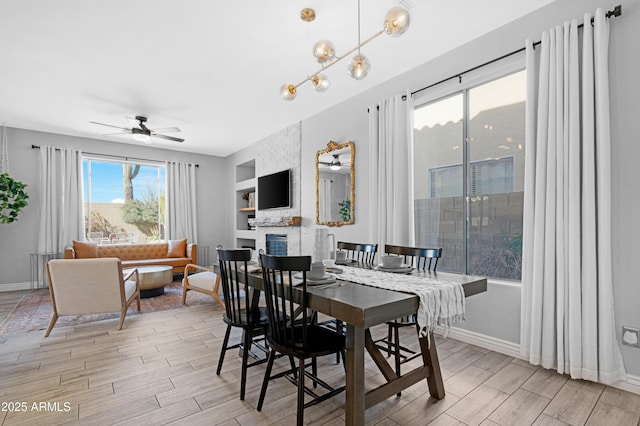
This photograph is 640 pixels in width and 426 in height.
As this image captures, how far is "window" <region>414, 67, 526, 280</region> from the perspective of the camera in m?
2.84

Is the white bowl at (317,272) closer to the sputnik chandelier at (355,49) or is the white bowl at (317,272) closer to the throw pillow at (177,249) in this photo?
the sputnik chandelier at (355,49)

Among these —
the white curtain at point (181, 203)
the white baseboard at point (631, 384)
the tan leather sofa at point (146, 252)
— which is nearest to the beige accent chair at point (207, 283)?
the tan leather sofa at point (146, 252)

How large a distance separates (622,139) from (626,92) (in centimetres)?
31

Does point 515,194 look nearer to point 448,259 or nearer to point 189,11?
point 448,259

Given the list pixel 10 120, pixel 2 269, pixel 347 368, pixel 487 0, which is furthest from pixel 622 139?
pixel 2 269

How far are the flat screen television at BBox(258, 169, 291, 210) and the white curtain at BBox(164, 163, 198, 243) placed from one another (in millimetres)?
1865

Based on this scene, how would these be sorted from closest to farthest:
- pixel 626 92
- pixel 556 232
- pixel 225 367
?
1. pixel 626 92
2. pixel 556 232
3. pixel 225 367

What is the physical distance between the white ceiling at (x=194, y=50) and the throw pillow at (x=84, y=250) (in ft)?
6.95

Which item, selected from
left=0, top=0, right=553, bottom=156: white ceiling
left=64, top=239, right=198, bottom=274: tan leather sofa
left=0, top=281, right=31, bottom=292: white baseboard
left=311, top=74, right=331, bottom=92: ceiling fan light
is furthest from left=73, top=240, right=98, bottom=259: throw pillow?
left=311, top=74, right=331, bottom=92: ceiling fan light

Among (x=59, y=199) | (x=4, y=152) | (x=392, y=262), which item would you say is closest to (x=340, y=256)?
(x=392, y=262)

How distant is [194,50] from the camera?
10.2 ft

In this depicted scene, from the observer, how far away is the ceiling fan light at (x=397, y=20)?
1.78 metres

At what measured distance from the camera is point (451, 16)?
8.64 feet

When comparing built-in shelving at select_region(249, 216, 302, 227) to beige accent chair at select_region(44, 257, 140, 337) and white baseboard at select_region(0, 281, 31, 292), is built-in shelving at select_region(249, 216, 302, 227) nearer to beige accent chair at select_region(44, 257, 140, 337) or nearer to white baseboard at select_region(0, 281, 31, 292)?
beige accent chair at select_region(44, 257, 140, 337)
